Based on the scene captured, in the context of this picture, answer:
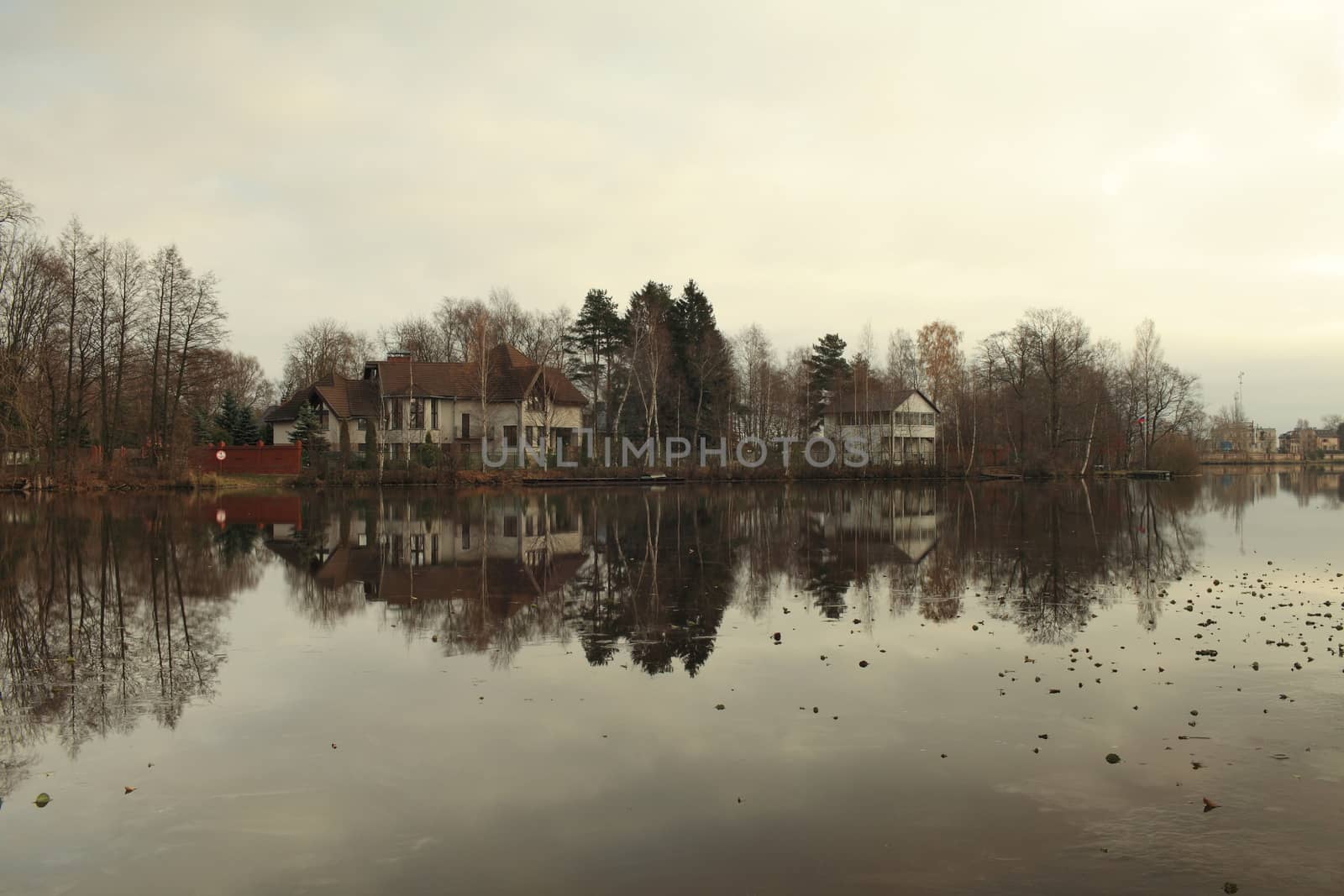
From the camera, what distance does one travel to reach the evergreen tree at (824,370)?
87438 mm

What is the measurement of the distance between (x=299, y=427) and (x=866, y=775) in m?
61.0

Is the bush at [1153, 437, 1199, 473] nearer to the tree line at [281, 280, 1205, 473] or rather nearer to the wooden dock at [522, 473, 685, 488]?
the tree line at [281, 280, 1205, 473]

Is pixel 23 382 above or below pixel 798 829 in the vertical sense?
above

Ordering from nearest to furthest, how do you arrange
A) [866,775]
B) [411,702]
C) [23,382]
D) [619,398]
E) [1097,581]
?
[866,775], [411,702], [1097,581], [23,382], [619,398]

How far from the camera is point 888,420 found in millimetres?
81562

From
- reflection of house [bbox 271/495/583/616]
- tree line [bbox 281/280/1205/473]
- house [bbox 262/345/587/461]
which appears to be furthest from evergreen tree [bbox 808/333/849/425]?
reflection of house [bbox 271/495/583/616]

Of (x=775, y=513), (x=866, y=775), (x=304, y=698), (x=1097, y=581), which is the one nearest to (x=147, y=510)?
(x=775, y=513)

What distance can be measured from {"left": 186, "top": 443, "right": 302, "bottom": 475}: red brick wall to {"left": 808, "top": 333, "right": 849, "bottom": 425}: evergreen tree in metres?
46.2

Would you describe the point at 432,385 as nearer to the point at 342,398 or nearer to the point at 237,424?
the point at 342,398

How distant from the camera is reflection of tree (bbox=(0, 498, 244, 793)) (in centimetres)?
884

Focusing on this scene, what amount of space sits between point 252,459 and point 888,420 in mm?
51267

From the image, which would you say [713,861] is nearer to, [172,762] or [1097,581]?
[172,762]

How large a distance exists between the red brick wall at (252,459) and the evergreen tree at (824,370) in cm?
4623

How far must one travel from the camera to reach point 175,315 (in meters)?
56.1
